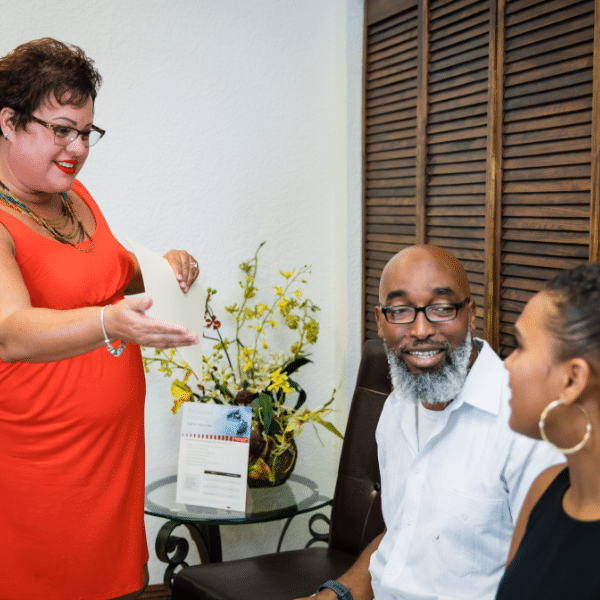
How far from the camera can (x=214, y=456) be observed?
208 cm

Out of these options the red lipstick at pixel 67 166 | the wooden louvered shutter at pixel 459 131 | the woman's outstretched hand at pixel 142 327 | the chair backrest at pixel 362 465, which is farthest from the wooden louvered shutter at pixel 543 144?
the red lipstick at pixel 67 166

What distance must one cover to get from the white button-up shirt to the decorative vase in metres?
0.70

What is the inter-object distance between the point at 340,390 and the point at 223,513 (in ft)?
2.82

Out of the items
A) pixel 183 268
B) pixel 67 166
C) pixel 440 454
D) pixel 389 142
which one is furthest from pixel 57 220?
pixel 389 142

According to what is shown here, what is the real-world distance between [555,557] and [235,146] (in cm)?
195

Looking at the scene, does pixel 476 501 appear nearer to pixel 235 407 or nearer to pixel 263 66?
pixel 235 407

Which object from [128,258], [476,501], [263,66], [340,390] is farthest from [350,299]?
[476,501]

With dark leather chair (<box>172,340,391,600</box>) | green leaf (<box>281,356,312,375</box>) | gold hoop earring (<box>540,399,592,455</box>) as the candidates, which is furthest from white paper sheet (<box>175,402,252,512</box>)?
gold hoop earring (<box>540,399,592,455</box>)

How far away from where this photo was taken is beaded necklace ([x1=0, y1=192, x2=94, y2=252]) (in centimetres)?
149

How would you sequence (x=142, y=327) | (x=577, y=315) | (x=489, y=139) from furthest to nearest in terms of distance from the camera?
(x=489, y=139)
(x=142, y=327)
(x=577, y=315)

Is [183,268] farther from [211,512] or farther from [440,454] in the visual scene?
[211,512]

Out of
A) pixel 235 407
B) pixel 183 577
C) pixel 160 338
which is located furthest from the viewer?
pixel 235 407

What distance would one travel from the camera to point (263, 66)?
8.58 ft

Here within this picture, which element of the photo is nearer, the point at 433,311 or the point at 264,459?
the point at 433,311
